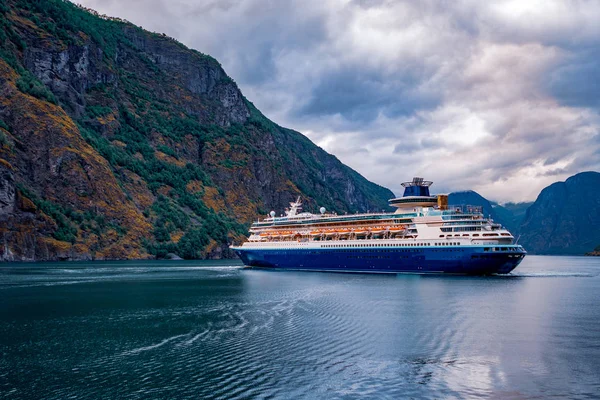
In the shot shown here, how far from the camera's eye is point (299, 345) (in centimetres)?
3494

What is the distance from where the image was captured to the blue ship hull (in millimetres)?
85562

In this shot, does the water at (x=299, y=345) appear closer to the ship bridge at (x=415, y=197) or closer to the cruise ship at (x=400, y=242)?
the cruise ship at (x=400, y=242)

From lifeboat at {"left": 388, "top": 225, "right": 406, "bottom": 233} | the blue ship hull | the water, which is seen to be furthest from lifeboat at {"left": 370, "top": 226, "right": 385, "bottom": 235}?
the water

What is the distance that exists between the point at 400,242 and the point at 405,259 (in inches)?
124

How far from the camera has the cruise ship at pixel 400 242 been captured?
86.3 metres

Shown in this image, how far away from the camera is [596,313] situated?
165 ft

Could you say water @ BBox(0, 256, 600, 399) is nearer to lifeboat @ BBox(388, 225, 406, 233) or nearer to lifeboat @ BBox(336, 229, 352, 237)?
lifeboat @ BBox(388, 225, 406, 233)

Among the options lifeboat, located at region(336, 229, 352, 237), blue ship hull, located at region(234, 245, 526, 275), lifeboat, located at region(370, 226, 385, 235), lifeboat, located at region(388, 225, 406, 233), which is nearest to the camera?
blue ship hull, located at region(234, 245, 526, 275)

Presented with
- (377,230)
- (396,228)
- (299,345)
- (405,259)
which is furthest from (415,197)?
(299,345)

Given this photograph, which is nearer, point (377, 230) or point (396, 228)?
point (396, 228)

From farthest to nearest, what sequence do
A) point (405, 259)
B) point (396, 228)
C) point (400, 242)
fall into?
point (396, 228) → point (400, 242) → point (405, 259)

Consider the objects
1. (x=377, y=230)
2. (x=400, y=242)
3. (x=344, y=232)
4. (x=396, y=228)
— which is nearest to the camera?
(x=400, y=242)

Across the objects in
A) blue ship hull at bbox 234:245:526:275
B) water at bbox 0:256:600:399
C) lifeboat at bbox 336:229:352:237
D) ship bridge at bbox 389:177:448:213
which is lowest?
water at bbox 0:256:600:399

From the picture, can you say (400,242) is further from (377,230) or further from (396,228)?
(377,230)
